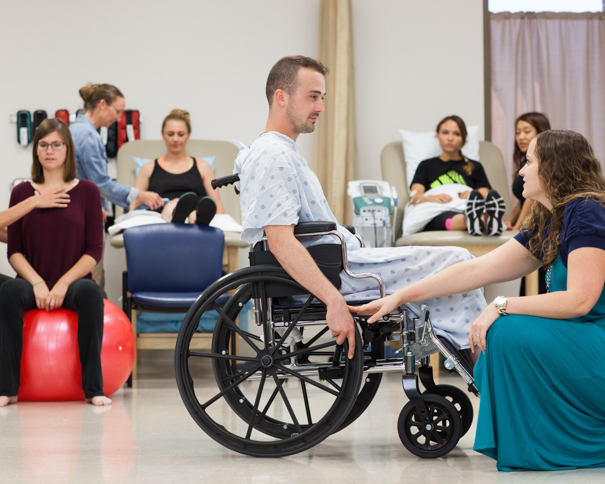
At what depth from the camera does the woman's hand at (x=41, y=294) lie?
2.97 metres

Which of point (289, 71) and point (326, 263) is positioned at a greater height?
point (289, 71)

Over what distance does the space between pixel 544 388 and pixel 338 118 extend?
3138 millimetres

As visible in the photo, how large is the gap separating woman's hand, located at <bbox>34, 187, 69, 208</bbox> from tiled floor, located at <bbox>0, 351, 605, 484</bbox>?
862mm

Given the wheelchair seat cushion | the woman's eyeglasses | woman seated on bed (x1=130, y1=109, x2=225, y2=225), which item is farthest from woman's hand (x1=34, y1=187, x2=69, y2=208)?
the wheelchair seat cushion

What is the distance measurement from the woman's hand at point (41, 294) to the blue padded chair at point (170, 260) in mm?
492

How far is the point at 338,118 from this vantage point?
15.3 ft

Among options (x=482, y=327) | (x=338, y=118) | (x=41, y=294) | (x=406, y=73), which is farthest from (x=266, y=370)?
(x=406, y=73)

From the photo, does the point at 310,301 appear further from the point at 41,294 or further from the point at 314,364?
the point at 41,294

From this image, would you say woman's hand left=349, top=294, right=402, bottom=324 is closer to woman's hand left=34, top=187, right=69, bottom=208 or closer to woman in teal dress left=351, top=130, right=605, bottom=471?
woman in teal dress left=351, top=130, right=605, bottom=471

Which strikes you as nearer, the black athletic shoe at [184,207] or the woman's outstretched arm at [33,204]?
the woman's outstretched arm at [33,204]

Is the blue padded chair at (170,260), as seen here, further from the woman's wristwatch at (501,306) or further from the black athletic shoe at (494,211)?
the woman's wristwatch at (501,306)

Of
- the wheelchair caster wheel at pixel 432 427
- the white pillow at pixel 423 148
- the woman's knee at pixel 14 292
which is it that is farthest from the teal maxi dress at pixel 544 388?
the white pillow at pixel 423 148

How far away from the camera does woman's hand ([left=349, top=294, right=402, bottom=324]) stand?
6.09 ft

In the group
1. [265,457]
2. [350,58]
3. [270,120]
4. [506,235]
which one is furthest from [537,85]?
[265,457]
